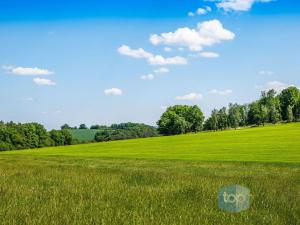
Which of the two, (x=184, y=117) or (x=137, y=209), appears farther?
(x=184, y=117)

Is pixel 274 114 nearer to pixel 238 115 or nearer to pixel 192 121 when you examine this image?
pixel 238 115

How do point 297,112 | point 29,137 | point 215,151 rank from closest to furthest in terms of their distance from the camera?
point 215,151 < point 29,137 < point 297,112

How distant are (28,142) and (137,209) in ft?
405

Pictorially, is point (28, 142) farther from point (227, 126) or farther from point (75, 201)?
point (75, 201)

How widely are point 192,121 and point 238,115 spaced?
15.5m

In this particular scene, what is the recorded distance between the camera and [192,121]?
487 ft

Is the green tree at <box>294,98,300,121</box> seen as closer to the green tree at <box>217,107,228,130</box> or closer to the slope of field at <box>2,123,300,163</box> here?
the green tree at <box>217,107,228,130</box>

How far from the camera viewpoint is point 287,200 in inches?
393

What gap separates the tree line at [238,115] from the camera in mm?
136125

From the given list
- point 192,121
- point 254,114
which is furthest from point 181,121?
point 254,114

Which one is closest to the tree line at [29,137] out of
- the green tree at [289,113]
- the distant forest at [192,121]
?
the distant forest at [192,121]

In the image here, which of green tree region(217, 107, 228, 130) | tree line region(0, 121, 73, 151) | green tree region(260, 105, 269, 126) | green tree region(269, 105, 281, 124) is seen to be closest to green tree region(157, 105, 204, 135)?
green tree region(217, 107, 228, 130)

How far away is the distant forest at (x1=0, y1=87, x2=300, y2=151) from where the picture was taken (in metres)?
127

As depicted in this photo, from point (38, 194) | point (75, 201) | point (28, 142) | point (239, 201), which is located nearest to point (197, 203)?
point (239, 201)
